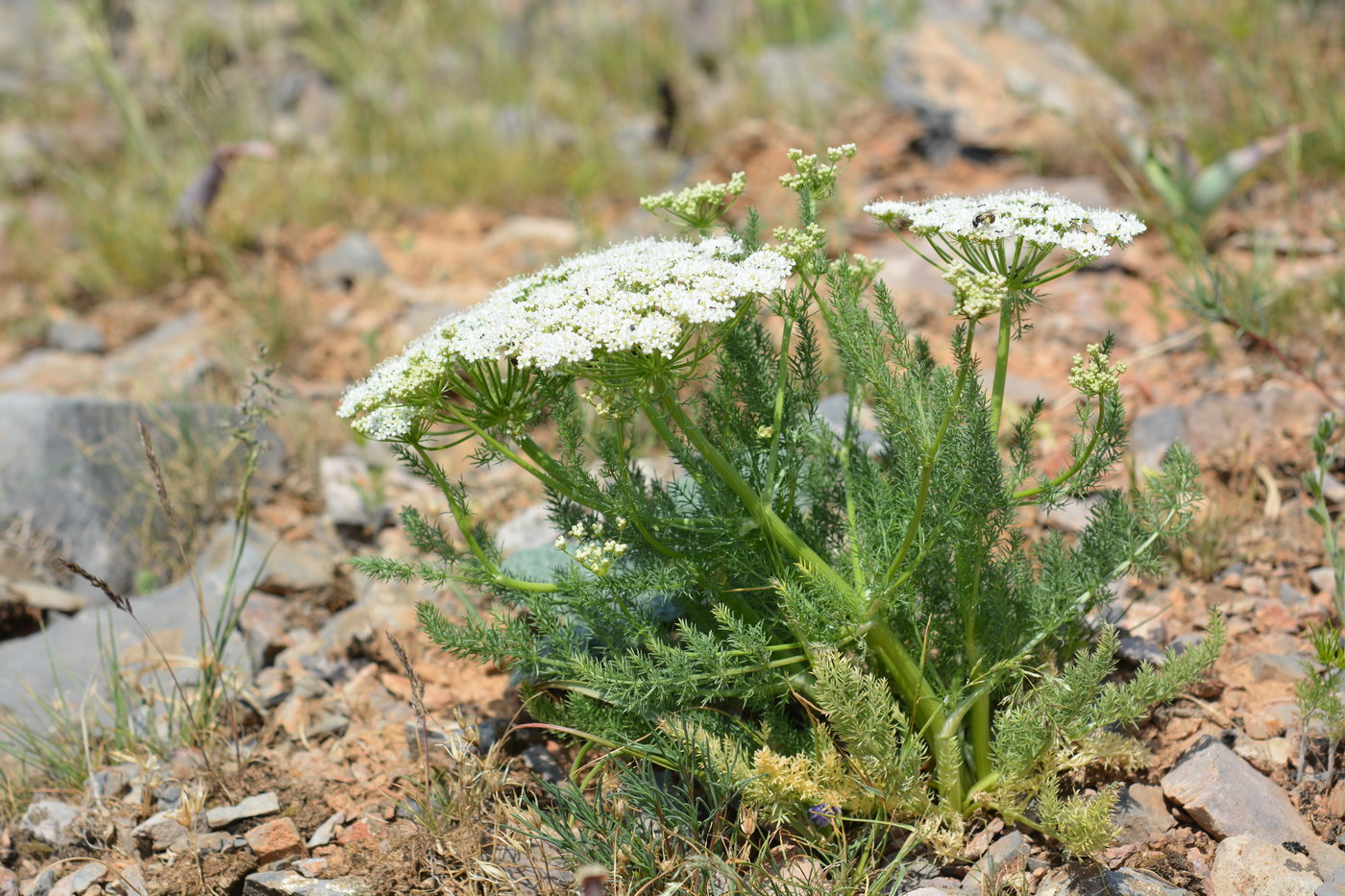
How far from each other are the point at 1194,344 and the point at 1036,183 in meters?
1.72

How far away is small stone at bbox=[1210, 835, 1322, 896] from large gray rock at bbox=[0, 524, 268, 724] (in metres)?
2.85

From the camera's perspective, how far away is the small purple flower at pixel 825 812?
2.32m

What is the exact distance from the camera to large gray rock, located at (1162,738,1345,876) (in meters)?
2.31

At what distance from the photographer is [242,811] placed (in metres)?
2.72

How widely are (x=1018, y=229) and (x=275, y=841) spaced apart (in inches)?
91.7

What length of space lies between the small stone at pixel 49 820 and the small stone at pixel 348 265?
3.98m

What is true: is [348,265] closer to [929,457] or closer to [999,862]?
[929,457]

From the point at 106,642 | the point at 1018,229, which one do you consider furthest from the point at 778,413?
the point at 106,642

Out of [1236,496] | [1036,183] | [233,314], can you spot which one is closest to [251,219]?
[233,314]

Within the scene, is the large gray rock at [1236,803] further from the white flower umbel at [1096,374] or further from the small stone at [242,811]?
the small stone at [242,811]

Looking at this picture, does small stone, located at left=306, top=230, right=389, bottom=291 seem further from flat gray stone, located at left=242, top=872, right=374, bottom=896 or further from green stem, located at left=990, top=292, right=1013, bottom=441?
green stem, located at left=990, top=292, right=1013, bottom=441

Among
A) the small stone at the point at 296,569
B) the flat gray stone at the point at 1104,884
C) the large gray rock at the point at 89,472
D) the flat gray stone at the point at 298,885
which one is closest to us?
the flat gray stone at the point at 1104,884

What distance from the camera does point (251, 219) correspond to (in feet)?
21.8

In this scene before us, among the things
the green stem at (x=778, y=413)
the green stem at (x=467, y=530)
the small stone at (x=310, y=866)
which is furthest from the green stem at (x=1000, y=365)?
the small stone at (x=310, y=866)
